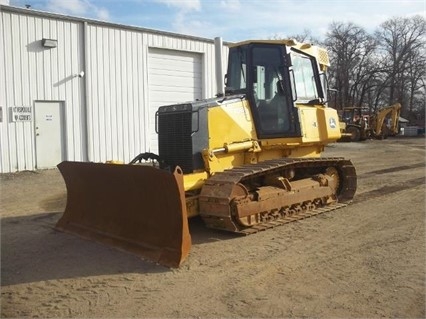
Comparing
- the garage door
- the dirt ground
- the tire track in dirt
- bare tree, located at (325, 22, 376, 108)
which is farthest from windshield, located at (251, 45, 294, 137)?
bare tree, located at (325, 22, 376, 108)

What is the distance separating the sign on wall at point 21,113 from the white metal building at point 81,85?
1.1 inches

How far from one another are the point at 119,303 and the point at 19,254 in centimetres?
236

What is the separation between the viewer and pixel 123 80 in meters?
16.9

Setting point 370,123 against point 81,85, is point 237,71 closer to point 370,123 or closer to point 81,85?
point 81,85

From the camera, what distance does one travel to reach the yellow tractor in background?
3372cm

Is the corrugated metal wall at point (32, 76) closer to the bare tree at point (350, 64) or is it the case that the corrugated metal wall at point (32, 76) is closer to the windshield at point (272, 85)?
the windshield at point (272, 85)

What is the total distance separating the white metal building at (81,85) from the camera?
14.4 meters

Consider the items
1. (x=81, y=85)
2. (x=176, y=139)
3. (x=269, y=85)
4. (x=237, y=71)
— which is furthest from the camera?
(x=81, y=85)

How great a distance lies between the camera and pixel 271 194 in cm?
749

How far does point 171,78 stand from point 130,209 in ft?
40.8

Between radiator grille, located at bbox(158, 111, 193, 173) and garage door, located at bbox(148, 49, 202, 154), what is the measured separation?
10.2 m

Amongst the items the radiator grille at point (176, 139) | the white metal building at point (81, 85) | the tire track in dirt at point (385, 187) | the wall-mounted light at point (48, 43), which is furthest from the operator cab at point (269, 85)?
the white metal building at point (81, 85)

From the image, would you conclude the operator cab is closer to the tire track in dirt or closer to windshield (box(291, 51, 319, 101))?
windshield (box(291, 51, 319, 101))

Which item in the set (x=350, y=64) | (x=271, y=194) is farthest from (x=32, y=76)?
(x=350, y=64)
